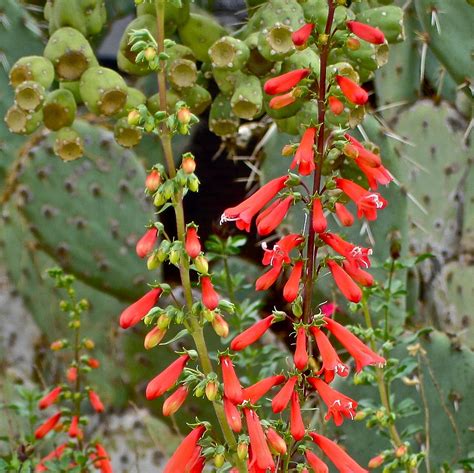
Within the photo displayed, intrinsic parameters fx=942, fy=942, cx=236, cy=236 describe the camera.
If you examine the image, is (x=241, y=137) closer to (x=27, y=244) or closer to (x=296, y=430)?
(x=27, y=244)

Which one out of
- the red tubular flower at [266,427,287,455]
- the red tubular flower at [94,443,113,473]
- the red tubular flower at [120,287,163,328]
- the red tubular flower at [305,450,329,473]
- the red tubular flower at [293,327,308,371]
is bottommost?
the red tubular flower at [94,443,113,473]

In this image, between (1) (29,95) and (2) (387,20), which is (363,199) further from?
(1) (29,95)

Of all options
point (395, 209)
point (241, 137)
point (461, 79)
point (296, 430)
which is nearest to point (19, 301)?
point (241, 137)

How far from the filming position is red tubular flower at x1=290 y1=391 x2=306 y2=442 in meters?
0.96

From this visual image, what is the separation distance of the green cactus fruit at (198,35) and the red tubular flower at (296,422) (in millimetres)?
1160

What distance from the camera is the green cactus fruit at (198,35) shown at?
6.53 feet

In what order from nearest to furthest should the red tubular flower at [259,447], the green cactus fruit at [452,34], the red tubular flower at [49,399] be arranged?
1. the red tubular flower at [259,447]
2. the red tubular flower at [49,399]
3. the green cactus fruit at [452,34]

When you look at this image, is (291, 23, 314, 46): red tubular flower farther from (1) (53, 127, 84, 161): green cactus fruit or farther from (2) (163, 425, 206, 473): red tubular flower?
(1) (53, 127, 84, 161): green cactus fruit

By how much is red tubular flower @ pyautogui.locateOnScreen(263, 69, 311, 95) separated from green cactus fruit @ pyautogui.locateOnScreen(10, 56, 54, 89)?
84 cm

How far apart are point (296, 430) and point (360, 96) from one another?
363 millimetres

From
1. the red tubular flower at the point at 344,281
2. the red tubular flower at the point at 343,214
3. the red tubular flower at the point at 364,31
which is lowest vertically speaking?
the red tubular flower at the point at 344,281

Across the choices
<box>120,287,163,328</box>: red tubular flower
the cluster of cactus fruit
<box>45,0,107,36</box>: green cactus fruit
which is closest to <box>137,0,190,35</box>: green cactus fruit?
the cluster of cactus fruit

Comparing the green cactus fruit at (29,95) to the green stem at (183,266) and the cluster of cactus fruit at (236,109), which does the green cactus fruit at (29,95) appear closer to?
the cluster of cactus fruit at (236,109)

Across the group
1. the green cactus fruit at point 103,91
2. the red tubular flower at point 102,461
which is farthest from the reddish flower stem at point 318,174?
the green cactus fruit at point 103,91
